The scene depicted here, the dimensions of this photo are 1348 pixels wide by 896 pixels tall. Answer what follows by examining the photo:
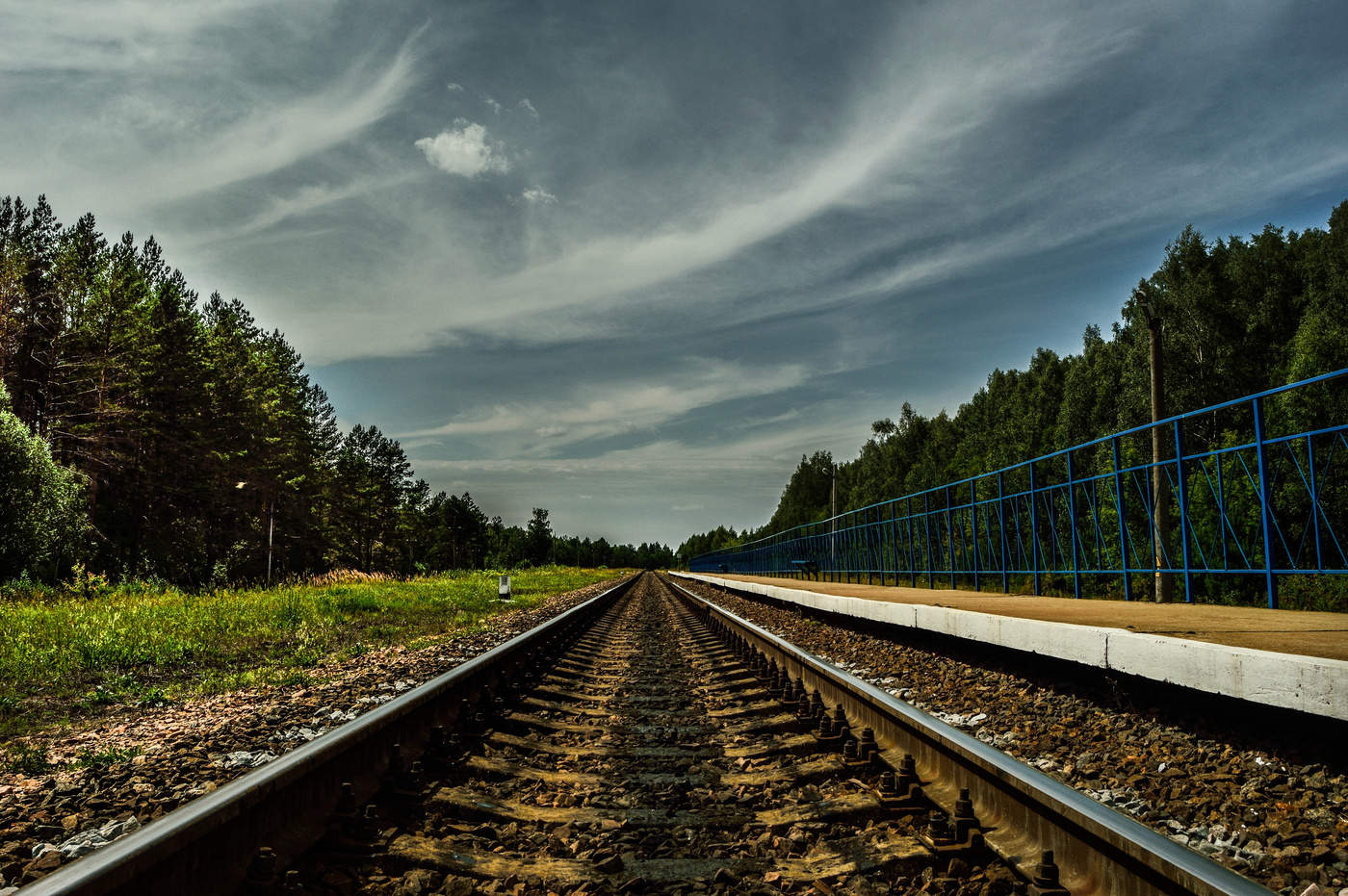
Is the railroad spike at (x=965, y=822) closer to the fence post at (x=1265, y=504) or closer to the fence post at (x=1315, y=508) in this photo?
the fence post at (x=1315, y=508)

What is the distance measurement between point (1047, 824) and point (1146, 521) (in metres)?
9.94

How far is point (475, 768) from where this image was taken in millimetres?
3447

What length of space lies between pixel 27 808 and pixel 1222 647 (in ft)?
16.9

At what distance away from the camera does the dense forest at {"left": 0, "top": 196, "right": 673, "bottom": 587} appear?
28.4 m

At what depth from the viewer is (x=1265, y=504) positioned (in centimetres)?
622

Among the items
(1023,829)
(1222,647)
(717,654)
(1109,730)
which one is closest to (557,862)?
(1023,829)

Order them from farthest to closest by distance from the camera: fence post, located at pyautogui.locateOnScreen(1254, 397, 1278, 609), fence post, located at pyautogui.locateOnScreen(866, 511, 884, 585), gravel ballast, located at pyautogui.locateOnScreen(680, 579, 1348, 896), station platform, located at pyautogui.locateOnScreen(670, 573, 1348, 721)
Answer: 1. fence post, located at pyautogui.locateOnScreen(866, 511, 884, 585)
2. fence post, located at pyautogui.locateOnScreen(1254, 397, 1278, 609)
3. station platform, located at pyautogui.locateOnScreen(670, 573, 1348, 721)
4. gravel ballast, located at pyautogui.locateOnScreen(680, 579, 1348, 896)

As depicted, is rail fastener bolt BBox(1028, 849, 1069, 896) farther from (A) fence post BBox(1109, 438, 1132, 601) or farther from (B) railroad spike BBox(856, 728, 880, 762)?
(A) fence post BBox(1109, 438, 1132, 601)

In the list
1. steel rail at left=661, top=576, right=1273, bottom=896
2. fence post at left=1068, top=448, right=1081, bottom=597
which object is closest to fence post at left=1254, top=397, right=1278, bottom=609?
fence post at left=1068, top=448, right=1081, bottom=597

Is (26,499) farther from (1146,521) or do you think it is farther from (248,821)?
(1146,521)

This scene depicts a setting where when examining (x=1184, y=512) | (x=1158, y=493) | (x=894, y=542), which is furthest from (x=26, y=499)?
(x=1184, y=512)

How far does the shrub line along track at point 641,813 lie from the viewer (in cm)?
197

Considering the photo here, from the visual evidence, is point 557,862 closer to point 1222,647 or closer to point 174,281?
point 1222,647

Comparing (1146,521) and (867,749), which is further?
(1146,521)
